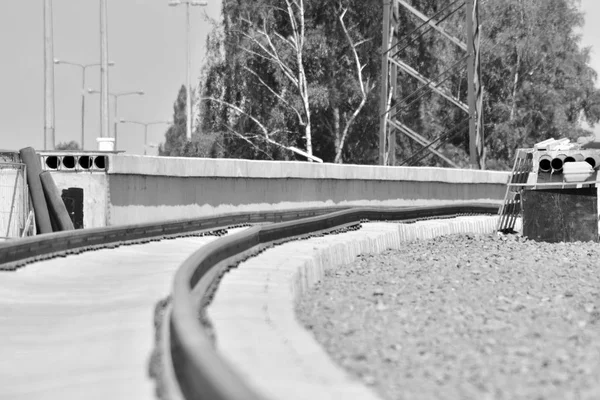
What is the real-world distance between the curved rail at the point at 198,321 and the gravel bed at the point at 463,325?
2.89 feet

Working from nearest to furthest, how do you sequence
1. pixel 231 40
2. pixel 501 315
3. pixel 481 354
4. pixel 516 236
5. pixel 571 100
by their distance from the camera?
pixel 481 354, pixel 501 315, pixel 516 236, pixel 231 40, pixel 571 100

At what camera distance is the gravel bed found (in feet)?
21.6

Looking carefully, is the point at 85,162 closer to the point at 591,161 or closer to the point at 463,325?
the point at 591,161

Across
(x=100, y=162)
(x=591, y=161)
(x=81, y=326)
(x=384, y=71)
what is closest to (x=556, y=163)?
(x=591, y=161)

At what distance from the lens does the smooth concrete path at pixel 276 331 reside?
5.43 meters

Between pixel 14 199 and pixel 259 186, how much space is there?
8432mm

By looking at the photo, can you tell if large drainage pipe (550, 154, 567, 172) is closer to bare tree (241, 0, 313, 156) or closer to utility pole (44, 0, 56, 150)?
utility pole (44, 0, 56, 150)

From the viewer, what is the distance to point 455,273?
46.4 ft

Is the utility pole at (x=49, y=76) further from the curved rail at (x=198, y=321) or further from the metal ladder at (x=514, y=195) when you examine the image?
the curved rail at (x=198, y=321)

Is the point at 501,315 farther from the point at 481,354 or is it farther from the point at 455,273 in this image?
the point at 455,273

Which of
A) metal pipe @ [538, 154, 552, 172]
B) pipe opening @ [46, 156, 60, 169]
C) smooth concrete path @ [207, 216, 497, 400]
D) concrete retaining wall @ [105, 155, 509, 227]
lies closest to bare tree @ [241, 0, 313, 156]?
concrete retaining wall @ [105, 155, 509, 227]

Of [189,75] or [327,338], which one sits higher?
[189,75]

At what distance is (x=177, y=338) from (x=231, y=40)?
56.3 metres

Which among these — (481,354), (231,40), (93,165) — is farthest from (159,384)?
(231,40)
